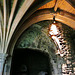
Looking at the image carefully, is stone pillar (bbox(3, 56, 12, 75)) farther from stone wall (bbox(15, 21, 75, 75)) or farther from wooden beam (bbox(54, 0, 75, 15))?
wooden beam (bbox(54, 0, 75, 15))

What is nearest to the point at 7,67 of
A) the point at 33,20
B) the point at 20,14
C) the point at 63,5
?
the point at 20,14

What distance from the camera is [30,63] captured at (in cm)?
738

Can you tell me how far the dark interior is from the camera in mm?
6766

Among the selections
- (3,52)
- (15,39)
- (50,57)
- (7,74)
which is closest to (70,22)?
(50,57)

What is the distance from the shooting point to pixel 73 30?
5.50m

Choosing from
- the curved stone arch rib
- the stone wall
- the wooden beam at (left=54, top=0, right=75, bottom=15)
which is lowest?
the stone wall

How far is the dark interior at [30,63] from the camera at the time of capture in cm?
677

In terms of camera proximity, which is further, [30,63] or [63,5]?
[30,63]

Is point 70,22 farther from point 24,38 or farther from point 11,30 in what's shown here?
point 11,30

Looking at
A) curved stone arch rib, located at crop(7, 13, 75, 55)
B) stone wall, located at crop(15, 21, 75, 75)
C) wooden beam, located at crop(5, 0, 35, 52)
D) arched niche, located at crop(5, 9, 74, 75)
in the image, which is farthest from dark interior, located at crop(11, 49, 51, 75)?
wooden beam, located at crop(5, 0, 35, 52)

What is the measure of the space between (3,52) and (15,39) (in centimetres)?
107

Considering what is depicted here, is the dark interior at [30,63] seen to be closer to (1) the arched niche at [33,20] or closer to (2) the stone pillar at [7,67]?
(1) the arched niche at [33,20]

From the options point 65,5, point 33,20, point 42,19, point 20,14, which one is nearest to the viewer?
point 20,14

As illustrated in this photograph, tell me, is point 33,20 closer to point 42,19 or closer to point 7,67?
point 42,19
